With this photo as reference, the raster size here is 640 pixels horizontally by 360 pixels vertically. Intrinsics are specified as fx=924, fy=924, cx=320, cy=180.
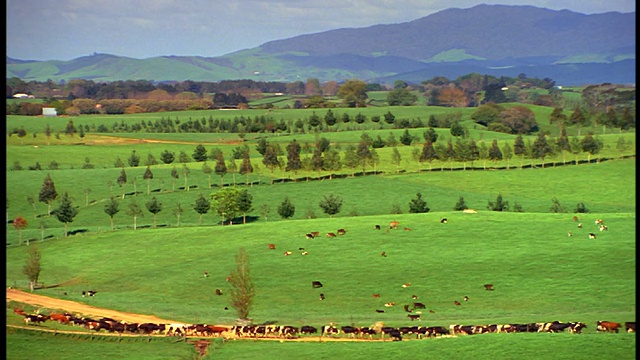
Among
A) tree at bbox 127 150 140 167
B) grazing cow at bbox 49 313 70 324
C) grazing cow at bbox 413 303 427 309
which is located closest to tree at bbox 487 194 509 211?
grazing cow at bbox 413 303 427 309

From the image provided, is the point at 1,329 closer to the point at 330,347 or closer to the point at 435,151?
the point at 330,347

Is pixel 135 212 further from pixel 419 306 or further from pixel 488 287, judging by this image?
pixel 419 306

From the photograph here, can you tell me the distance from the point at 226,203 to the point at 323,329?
5438 centimetres

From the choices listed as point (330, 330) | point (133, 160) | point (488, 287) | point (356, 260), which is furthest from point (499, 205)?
point (133, 160)

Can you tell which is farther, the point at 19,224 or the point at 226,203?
the point at 226,203

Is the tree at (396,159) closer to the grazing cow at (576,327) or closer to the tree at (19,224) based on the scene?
the tree at (19,224)

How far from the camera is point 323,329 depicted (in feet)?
191

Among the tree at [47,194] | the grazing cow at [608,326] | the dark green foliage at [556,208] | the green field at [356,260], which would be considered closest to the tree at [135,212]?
the green field at [356,260]

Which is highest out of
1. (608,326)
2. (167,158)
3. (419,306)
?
(608,326)

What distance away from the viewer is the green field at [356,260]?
56406mm

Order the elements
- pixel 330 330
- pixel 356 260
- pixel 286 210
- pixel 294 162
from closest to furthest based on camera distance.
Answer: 1. pixel 330 330
2. pixel 356 260
3. pixel 286 210
4. pixel 294 162

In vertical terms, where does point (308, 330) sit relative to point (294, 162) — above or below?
below

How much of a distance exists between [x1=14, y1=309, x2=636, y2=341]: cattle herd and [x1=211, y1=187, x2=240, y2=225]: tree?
48.6 m

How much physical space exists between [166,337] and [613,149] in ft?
398
